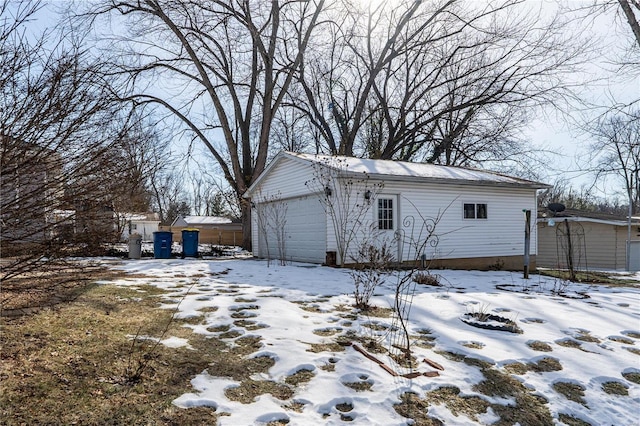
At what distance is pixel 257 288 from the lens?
6.21 metres

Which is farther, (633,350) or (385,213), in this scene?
(385,213)

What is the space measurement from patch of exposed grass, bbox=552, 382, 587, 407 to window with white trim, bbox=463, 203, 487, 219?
9027 mm

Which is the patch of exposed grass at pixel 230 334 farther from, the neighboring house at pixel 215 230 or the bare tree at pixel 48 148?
the neighboring house at pixel 215 230

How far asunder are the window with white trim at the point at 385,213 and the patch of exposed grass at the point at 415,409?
7.69m

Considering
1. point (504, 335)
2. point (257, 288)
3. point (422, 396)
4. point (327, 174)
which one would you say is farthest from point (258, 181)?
point (422, 396)

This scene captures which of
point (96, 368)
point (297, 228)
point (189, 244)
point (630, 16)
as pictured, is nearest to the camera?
point (96, 368)

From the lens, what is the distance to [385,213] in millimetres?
10359

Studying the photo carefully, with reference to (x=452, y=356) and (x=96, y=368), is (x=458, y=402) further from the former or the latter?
(x=96, y=368)

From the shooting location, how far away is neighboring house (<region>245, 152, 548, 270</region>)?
32.4 ft

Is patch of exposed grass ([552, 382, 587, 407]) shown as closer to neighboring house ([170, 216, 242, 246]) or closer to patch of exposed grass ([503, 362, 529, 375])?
patch of exposed grass ([503, 362, 529, 375])

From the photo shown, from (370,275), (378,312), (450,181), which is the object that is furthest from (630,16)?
(378,312)

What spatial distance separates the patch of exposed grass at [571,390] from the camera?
9.28ft

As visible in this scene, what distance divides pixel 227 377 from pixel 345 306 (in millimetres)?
2441

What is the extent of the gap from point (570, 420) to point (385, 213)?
790 cm
